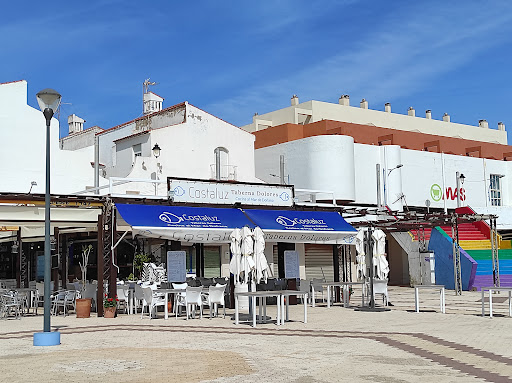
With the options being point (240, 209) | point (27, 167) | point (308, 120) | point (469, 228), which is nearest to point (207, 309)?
point (240, 209)

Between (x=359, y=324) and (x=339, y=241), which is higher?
(x=339, y=241)

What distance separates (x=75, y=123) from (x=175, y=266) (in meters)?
23.6

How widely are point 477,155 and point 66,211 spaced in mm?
34624

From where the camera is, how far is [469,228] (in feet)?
122

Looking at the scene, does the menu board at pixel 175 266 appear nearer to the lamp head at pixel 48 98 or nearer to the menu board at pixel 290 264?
the menu board at pixel 290 264

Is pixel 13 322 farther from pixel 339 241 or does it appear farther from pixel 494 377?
pixel 494 377

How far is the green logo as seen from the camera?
4162 cm

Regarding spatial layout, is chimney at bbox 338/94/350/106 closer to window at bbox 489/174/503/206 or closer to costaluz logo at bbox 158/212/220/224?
window at bbox 489/174/503/206

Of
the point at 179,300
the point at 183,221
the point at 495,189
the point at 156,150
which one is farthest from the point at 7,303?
the point at 495,189

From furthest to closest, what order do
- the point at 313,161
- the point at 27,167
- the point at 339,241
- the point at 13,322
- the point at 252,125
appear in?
the point at 252,125 < the point at 313,161 < the point at 27,167 < the point at 339,241 < the point at 13,322

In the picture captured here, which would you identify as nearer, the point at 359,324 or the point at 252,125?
the point at 359,324

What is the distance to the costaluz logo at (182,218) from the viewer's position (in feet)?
63.7

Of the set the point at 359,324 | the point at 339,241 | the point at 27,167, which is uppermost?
the point at 27,167

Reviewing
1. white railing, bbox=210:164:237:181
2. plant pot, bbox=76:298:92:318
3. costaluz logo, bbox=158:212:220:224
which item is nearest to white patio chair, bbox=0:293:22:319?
plant pot, bbox=76:298:92:318
